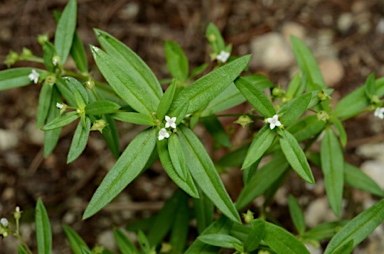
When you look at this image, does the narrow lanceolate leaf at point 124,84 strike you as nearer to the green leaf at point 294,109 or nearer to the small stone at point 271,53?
the green leaf at point 294,109

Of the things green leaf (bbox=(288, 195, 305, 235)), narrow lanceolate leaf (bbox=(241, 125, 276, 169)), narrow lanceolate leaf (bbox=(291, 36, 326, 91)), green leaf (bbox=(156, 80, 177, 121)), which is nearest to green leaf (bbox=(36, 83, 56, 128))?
green leaf (bbox=(156, 80, 177, 121))

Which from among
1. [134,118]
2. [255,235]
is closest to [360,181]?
[255,235]

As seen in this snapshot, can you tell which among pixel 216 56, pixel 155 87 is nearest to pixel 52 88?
pixel 155 87

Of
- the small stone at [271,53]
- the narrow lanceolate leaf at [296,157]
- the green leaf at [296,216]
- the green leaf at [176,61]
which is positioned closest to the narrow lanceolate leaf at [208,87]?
the narrow lanceolate leaf at [296,157]

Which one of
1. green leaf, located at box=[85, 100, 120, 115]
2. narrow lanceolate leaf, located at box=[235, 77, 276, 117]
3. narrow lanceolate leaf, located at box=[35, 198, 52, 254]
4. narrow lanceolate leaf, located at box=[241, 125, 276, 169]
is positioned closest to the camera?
green leaf, located at box=[85, 100, 120, 115]

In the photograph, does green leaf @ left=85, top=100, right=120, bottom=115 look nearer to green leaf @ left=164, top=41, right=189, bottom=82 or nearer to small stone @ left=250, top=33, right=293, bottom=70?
green leaf @ left=164, top=41, right=189, bottom=82
